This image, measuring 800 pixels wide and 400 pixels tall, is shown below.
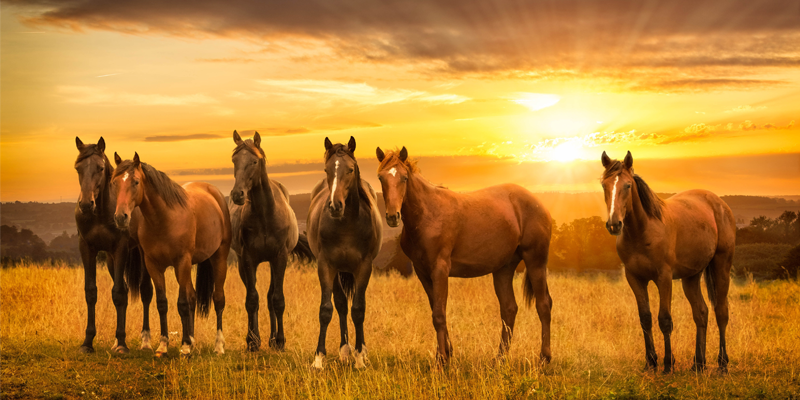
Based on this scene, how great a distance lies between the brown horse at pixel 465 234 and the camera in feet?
26.8

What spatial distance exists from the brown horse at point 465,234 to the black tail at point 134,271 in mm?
5137

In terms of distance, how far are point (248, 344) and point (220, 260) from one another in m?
1.56

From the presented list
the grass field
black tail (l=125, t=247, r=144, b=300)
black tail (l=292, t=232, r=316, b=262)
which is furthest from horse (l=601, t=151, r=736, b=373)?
black tail (l=125, t=247, r=144, b=300)

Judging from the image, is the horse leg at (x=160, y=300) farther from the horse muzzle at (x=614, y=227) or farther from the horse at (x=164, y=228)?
the horse muzzle at (x=614, y=227)

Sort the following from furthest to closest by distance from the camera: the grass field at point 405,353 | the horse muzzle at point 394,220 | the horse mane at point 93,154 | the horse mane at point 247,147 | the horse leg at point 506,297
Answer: the horse mane at point 93,154
the horse mane at point 247,147
the horse leg at point 506,297
the grass field at point 405,353
the horse muzzle at point 394,220

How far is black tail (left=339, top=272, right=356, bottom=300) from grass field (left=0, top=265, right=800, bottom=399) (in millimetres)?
1070

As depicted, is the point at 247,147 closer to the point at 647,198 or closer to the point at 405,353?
the point at 405,353

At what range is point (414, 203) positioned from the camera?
829 cm

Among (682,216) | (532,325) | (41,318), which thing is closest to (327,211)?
(682,216)

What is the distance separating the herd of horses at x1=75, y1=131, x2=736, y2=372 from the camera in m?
8.37

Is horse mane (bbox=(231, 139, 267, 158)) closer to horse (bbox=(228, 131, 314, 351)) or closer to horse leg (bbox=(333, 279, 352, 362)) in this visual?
horse (bbox=(228, 131, 314, 351))

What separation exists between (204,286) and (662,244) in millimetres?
7926

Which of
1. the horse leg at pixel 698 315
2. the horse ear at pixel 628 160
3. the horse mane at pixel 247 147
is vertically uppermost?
the horse mane at pixel 247 147

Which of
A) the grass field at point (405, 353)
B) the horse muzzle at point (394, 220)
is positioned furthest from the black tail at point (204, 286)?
the horse muzzle at point (394, 220)
